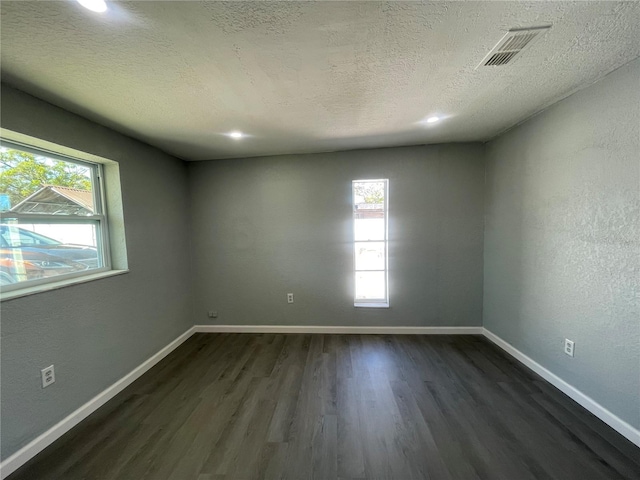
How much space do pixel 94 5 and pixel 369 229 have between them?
2.73 m

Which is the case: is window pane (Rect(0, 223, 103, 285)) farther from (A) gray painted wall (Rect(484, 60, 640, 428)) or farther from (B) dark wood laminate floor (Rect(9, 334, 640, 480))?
(A) gray painted wall (Rect(484, 60, 640, 428))

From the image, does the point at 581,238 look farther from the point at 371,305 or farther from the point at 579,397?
the point at 371,305

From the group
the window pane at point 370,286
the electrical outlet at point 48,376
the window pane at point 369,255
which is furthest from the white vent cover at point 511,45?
the electrical outlet at point 48,376

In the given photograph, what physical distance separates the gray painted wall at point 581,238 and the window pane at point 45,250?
156 inches

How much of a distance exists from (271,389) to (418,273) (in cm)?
210

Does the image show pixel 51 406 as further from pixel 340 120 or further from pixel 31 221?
pixel 340 120

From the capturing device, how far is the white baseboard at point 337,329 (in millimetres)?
2908

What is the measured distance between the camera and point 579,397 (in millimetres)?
1752

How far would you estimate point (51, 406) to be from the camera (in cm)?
156

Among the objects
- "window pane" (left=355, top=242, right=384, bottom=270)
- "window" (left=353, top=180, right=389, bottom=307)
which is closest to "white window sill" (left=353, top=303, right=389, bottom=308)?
"window" (left=353, top=180, right=389, bottom=307)

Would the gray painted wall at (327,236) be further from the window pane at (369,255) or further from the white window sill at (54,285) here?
the white window sill at (54,285)

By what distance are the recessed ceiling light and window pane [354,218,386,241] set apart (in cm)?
258

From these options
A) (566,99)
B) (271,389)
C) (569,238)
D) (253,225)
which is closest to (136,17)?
(253,225)

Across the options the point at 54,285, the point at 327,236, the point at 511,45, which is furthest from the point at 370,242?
the point at 54,285
